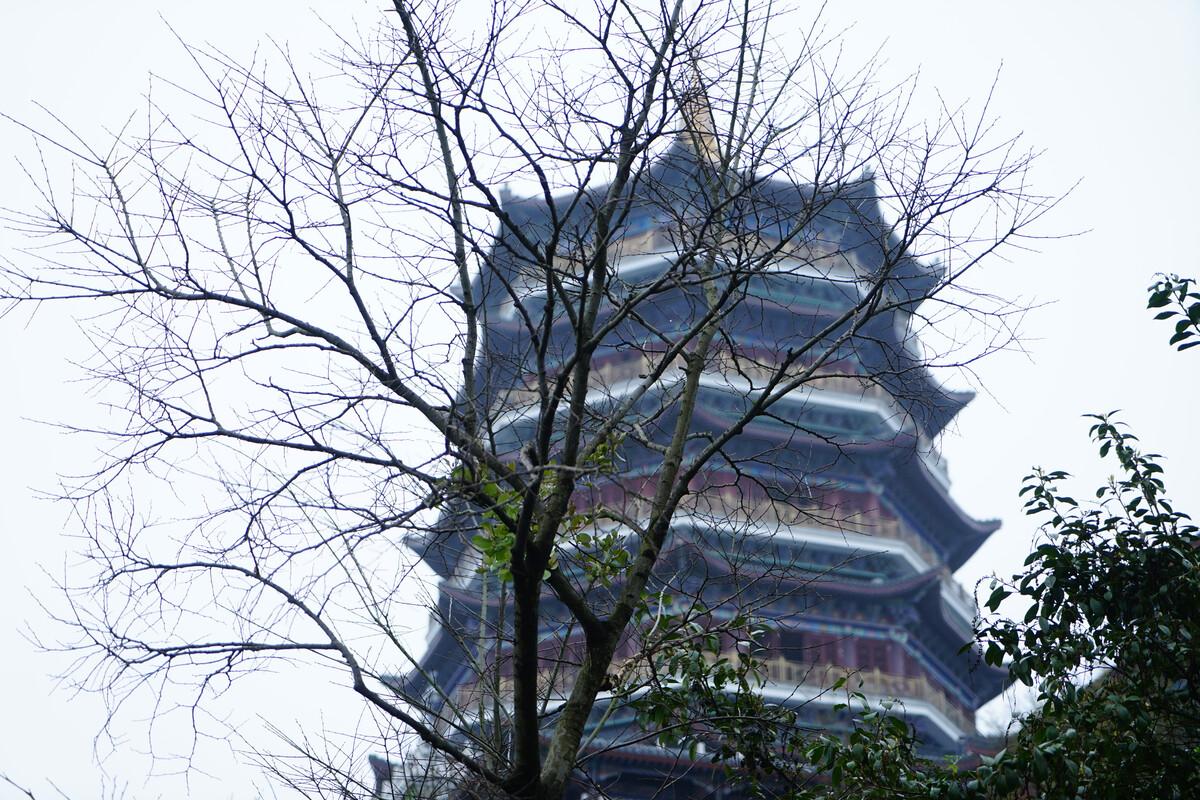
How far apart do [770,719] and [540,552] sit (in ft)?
5.01

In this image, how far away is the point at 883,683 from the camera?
60.0 feet

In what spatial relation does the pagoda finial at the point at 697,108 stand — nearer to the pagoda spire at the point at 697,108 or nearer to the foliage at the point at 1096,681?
the pagoda spire at the point at 697,108

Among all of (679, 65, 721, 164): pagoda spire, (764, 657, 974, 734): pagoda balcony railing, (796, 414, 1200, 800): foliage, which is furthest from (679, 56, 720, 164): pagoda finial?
(764, 657, 974, 734): pagoda balcony railing

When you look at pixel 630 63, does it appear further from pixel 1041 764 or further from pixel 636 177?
pixel 1041 764

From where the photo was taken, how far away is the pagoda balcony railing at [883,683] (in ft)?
56.3

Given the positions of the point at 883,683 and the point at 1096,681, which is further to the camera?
the point at 883,683

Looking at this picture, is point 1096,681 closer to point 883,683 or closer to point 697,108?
point 697,108

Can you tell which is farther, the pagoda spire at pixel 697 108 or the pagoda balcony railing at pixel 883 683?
the pagoda balcony railing at pixel 883 683

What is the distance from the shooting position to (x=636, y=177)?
354cm

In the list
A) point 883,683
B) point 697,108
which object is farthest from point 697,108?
point 883,683

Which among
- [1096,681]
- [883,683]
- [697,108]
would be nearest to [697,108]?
[697,108]

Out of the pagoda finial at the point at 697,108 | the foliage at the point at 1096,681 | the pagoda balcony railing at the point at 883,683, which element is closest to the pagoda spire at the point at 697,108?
the pagoda finial at the point at 697,108

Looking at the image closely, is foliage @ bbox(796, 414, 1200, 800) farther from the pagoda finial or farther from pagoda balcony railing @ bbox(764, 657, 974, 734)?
pagoda balcony railing @ bbox(764, 657, 974, 734)

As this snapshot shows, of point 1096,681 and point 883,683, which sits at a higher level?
point 883,683
